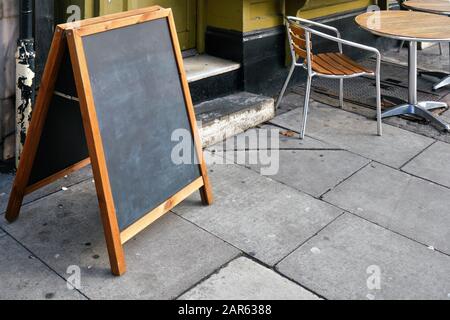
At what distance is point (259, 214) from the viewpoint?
376cm

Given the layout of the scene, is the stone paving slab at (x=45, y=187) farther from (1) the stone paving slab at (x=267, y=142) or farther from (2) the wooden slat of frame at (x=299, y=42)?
(2) the wooden slat of frame at (x=299, y=42)

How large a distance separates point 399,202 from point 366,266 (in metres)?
0.97

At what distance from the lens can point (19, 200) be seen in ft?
11.3

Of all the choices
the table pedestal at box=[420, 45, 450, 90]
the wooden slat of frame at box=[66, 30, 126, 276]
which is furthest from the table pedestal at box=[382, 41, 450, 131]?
the wooden slat of frame at box=[66, 30, 126, 276]

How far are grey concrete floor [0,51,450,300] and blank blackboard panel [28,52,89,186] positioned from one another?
338 mm

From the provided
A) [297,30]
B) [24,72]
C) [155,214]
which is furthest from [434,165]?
[24,72]

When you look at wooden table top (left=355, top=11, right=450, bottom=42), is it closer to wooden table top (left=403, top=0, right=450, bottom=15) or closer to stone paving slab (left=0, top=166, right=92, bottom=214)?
wooden table top (left=403, top=0, right=450, bottom=15)

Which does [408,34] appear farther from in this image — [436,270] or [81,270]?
[81,270]

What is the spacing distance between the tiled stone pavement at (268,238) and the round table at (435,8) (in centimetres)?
233

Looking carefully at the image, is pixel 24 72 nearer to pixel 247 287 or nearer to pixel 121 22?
pixel 121 22

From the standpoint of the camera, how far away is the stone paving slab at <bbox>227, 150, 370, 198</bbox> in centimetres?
424

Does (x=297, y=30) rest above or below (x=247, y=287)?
above

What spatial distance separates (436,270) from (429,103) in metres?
3.15
